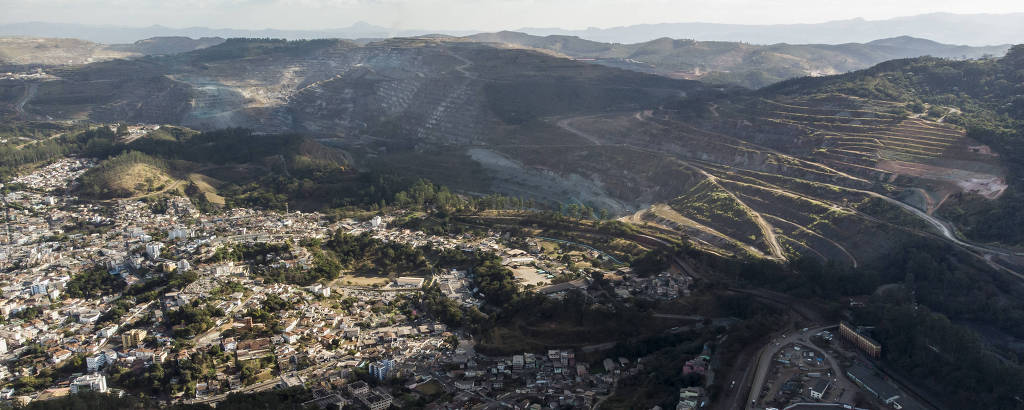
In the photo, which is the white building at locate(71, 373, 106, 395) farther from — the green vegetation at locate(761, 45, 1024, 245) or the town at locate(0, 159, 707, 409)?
the green vegetation at locate(761, 45, 1024, 245)

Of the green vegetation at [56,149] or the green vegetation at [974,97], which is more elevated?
the green vegetation at [974,97]

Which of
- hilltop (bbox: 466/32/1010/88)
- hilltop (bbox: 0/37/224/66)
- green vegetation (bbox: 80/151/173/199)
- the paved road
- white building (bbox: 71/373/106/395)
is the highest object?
hilltop (bbox: 466/32/1010/88)

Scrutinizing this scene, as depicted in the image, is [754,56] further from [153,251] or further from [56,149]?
[153,251]

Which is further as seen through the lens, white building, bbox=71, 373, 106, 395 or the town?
the town

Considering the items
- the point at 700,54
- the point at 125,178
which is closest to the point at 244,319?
the point at 125,178

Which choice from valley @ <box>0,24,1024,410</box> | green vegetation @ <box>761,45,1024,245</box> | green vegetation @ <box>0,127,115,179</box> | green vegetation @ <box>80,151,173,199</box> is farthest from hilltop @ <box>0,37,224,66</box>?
green vegetation @ <box>761,45,1024,245</box>

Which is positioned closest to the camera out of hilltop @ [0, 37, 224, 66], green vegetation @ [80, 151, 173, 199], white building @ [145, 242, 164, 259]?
white building @ [145, 242, 164, 259]

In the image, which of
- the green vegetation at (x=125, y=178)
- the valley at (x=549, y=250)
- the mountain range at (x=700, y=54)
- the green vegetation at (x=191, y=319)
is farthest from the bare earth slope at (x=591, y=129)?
the green vegetation at (x=191, y=319)

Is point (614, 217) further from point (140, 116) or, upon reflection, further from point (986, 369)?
point (140, 116)

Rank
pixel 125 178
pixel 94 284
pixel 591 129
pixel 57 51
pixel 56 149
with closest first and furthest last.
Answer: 1. pixel 94 284
2. pixel 125 178
3. pixel 56 149
4. pixel 591 129
5. pixel 57 51

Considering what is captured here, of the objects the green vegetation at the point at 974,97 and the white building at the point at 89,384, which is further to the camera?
the green vegetation at the point at 974,97

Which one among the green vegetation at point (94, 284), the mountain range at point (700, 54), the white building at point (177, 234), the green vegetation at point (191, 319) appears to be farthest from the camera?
the mountain range at point (700, 54)

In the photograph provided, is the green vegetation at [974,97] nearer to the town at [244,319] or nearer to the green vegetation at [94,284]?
the town at [244,319]
